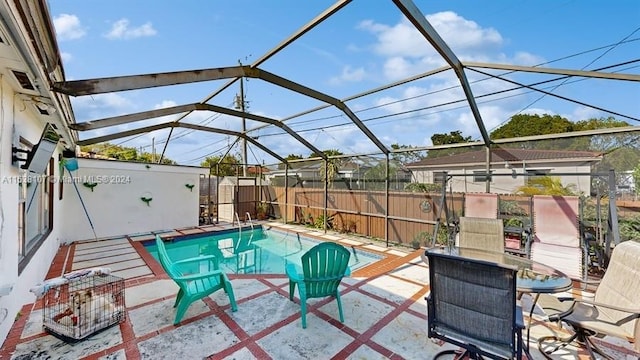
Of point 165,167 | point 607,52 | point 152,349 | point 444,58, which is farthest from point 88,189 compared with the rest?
point 607,52

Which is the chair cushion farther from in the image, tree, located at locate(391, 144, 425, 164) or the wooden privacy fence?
tree, located at locate(391, 144, 425, 164)

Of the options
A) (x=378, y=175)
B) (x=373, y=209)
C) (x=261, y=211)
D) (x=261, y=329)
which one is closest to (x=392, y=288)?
(x=261, y=329)

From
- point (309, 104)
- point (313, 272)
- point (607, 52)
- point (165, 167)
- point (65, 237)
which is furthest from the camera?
point (165, 167)

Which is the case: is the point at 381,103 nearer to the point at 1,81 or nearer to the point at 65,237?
the point at 1,81

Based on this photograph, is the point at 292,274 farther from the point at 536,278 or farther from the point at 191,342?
the point at 536,278

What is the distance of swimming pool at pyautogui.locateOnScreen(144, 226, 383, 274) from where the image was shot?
23.5 feet

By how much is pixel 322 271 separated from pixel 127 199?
338 inches

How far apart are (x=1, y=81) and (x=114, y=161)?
276 inches

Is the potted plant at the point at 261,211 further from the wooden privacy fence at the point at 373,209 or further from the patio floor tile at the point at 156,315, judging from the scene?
the patio floor tile at the point at 156,315

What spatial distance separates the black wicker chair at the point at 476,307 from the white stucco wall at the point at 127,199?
9732 millimetres

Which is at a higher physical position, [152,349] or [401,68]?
[401,68]

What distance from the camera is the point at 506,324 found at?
1.76 meters

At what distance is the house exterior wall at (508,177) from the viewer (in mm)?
5312

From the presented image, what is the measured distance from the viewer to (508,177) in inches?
243
